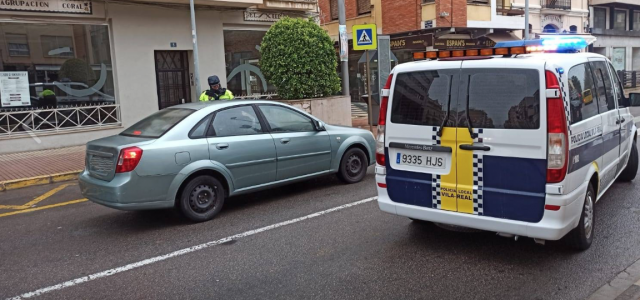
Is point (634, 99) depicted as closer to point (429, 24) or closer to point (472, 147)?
point (472, 147)

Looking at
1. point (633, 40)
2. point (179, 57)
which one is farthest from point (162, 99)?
point (633, 40)

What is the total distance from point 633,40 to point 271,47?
31.1 m

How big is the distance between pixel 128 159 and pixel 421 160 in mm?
3174

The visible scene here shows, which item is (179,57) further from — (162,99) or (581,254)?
(581,254)

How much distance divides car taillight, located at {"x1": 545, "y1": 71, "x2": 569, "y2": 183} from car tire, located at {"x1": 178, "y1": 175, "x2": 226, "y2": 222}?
383 cm

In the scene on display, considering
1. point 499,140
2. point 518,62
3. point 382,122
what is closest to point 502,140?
point 499,140

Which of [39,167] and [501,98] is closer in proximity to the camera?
[501,98]

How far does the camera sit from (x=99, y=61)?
13.7 meters

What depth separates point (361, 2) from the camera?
88.7 feet

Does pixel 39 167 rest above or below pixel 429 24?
below

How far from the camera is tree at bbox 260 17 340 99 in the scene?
42.4 feet

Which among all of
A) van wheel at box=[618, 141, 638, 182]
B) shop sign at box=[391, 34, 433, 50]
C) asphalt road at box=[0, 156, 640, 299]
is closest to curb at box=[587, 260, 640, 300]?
asphalt road at box=[0, 156, 640, 299]

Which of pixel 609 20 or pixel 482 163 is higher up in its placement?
pixel 609 20

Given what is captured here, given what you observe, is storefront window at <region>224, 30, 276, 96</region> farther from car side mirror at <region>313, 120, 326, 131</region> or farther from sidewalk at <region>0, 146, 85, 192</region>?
car side mirror at <region>313, 120, 326, 131</region>
